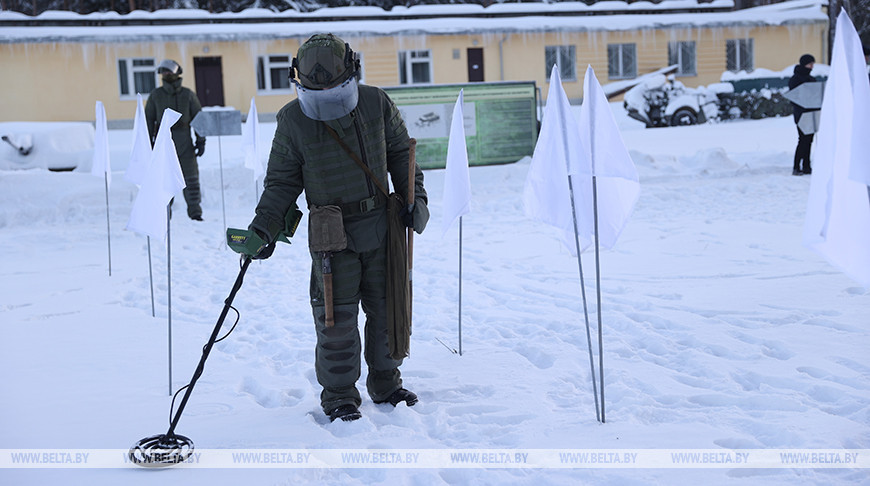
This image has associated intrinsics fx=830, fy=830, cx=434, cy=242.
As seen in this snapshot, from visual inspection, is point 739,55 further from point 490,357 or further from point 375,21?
point 490,357

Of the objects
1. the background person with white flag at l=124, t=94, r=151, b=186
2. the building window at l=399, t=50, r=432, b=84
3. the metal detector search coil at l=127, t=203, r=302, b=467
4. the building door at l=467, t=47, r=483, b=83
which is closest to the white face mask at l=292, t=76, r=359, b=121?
the metal detector search coil at l=127, t=203, r=302, b=467

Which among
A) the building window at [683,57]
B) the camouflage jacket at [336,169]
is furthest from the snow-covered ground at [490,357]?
the building window at [683,57]

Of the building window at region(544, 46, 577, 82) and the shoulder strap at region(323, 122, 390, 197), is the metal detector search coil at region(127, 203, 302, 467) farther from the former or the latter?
the building window at region(544, 46, 577, 82)

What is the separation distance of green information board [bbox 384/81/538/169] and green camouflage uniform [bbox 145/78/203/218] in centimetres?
424

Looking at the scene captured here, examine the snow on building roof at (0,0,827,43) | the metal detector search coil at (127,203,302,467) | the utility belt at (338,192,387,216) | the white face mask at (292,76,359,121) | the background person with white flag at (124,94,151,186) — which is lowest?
the metal detector search coil at (127,203,302,467)

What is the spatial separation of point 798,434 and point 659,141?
47.5 feet

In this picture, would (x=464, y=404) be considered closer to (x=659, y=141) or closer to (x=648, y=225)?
(x=648, y=225)

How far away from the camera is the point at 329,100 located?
11.4 feet

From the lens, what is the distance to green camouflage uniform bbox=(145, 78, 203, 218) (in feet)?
A: 31.5

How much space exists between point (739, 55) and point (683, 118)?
8177 mm

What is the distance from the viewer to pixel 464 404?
3803mm

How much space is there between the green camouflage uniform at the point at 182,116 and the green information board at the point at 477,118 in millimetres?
4237

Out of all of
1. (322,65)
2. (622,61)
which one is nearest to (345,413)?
(322,65)

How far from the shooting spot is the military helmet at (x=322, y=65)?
3.44 metres
